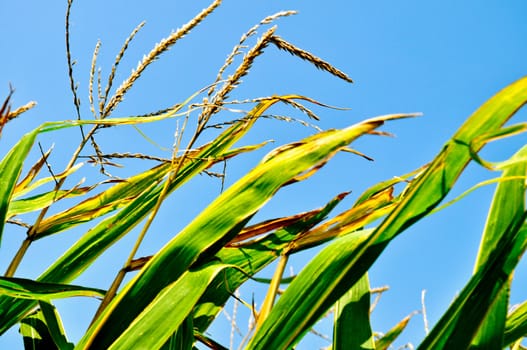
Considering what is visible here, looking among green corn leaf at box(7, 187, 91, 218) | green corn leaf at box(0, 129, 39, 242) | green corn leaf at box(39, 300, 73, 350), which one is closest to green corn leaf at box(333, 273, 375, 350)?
green corn leaf at box(39, 300, 73, 350)

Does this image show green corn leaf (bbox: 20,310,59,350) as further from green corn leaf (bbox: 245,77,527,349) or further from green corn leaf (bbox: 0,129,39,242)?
green corn leaf (bbox: 245,77,527,349)

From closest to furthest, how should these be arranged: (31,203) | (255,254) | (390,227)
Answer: (390,227)
(255,254)
(31,203)

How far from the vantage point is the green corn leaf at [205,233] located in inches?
36.3

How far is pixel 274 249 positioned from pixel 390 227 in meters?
0.27

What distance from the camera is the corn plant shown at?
830 mm

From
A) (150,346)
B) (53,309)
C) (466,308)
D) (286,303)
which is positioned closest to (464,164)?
(466,308)

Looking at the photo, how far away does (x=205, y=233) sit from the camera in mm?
938

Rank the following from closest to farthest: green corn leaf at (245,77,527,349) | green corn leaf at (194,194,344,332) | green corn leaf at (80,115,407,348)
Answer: green corn leaf at (245,77,527,349), green corn leaf at (80,115,407,348), green corn leaf at (194,194,344,332)

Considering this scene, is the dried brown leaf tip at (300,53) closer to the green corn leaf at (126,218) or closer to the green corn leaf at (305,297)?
the green corn leaf at (126,218)

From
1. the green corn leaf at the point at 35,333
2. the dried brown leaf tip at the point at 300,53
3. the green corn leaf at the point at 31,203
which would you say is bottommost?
the green corn leaf at the point at 35,333

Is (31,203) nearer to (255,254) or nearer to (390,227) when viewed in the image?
(255,254)

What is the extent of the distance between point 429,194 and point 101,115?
727 millimetres

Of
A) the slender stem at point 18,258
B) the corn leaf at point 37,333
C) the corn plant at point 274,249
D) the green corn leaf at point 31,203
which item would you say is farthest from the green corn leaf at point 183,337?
the green corn leaf at point 31,203

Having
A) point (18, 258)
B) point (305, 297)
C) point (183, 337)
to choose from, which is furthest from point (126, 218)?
point (305, 297)
